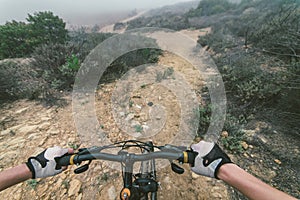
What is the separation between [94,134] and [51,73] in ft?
8.03

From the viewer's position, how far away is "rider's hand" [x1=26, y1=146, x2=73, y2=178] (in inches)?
45.1

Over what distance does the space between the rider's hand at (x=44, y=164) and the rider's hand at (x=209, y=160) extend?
39.6 inches

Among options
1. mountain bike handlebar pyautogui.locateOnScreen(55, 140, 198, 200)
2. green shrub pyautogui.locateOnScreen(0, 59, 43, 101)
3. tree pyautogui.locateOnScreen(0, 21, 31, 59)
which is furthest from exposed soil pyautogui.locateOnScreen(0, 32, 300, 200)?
tree pyautogui.locateOnScreen(0, 21, 31, 59)

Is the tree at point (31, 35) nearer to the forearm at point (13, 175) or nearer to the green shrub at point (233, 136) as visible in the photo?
the forearm at point (13, 175)

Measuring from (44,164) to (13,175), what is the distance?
0.19 m

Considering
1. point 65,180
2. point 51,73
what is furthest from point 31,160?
point 51,73

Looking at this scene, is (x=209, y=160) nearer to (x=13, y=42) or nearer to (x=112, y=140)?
(x=112, y=140)

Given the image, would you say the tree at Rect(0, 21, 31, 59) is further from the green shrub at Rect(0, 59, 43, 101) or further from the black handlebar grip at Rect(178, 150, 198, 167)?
the black handlebar grip at Rect(178, 150, 198, 167)

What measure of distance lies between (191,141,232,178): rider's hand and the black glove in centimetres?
101

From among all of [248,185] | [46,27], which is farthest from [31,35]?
[248,185]

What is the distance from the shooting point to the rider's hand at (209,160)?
3.59 ft

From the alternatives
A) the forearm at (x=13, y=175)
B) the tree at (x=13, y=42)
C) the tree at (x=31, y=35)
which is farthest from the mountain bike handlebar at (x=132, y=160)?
the tree at (x=13, y=42)

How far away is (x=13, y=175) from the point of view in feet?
3.64

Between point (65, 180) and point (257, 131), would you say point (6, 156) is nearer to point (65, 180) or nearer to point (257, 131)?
point (65, 180)
